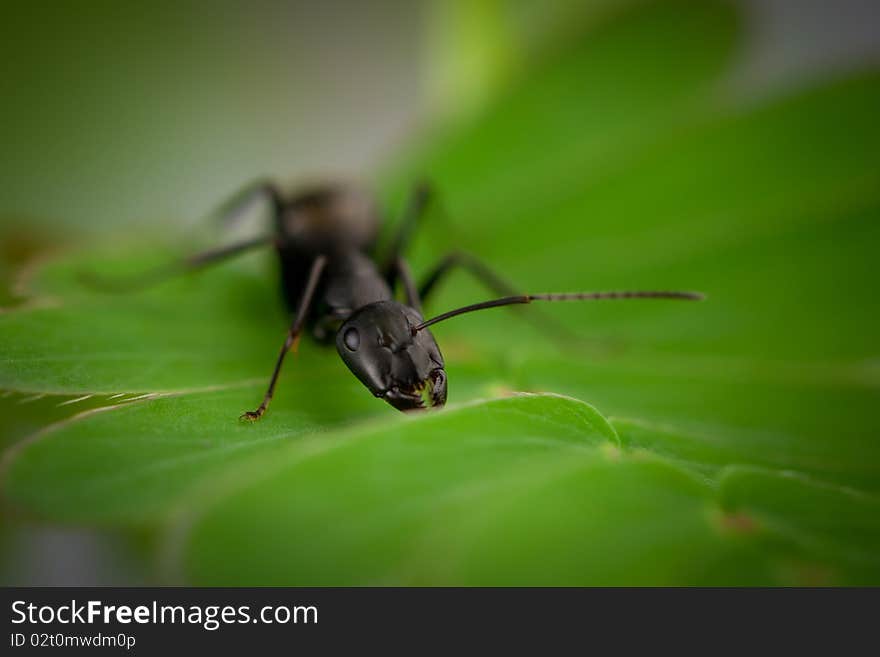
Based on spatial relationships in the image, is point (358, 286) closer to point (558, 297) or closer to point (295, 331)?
point (295, 331)

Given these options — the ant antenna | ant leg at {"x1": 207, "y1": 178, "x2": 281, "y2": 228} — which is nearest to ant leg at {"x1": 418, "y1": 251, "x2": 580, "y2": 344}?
the ant antenna

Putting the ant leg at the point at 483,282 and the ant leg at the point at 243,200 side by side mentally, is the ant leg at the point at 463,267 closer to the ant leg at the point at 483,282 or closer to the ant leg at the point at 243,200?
the ant leg at the point at 483,282

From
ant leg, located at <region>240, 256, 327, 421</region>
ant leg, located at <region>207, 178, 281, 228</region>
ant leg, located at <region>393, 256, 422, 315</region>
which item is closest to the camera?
ant leg, located at <region>240, 256, 327, 421</region>

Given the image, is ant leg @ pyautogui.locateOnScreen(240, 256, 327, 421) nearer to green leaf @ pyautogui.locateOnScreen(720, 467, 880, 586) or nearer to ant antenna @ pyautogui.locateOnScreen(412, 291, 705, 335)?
ant antenna @ pyautogui.locateOnScreen(412, 291, 705, 335)

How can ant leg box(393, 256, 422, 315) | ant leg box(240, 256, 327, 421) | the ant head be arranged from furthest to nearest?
1. ant leg box(393, 256, 422, 315)
2. the ant head
3. ant leg box(240, 256, 327, 421)

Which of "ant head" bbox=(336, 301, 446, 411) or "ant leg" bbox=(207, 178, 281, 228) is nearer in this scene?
"ant head" bbox=(336, 301, 446, 411)
